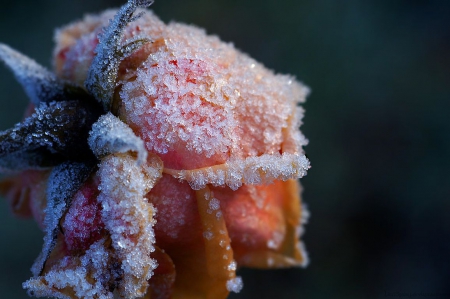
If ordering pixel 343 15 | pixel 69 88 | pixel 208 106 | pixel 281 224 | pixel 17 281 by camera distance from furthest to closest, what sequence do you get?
pixel 343 15 < pixel 17 281 < pixel 281 224 < pixel 69 88 < pixel 208 106

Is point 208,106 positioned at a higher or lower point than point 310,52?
lower

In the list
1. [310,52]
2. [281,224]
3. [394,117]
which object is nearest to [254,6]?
[310,52]

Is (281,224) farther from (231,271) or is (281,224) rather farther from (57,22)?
(57,22)

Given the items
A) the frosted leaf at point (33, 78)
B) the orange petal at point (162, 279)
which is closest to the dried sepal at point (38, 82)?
the frosted leaf at point (33, 78)

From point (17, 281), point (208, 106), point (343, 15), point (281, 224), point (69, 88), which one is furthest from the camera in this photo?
point (343, 15)

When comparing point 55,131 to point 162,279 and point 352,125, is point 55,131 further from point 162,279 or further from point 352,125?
point 352,125

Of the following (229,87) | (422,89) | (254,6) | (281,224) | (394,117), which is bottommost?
(281,224)

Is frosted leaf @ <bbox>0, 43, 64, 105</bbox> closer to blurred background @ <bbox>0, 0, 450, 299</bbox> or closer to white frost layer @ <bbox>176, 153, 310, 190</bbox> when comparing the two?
white frost layer @ <bbox>176, 153, 310, 190</bbox>
